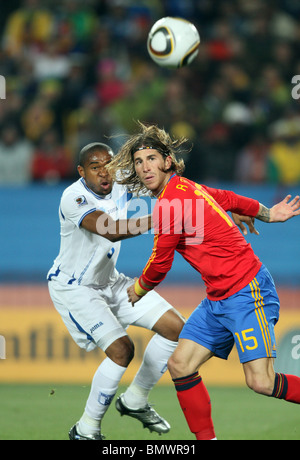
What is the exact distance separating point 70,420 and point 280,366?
2.52 metres

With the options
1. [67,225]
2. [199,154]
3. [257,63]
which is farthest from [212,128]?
[67,225]

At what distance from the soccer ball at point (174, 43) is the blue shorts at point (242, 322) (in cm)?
262

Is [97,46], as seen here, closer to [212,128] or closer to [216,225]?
[212,128]

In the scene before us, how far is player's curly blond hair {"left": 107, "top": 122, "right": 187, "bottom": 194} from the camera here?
16.1ft

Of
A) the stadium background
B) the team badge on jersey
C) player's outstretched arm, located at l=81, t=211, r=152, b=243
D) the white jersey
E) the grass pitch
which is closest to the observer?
player's outstretched arm, located at l=81, t=211, r=152, b=243

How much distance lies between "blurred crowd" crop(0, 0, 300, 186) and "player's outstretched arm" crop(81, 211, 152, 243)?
3.90 metres

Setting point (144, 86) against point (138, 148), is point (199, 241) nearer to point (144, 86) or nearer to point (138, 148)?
point (138, 148)

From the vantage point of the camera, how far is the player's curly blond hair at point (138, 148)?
4.91 metres

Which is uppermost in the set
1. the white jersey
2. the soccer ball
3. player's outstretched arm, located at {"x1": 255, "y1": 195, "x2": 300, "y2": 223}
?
the soccer ball

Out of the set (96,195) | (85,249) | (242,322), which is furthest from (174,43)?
(242,322)

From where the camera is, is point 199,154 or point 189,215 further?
point 199,154

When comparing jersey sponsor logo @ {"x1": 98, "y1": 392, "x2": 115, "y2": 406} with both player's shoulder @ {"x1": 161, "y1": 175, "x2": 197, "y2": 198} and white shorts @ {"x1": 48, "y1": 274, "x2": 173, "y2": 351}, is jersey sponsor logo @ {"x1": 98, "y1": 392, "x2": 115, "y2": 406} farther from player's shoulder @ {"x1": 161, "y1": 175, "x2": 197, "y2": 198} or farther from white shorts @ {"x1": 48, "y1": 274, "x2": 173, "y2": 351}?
player's shoulder @ {"x1": 161, "y1": 175, "x2": 197, "y2": 198}

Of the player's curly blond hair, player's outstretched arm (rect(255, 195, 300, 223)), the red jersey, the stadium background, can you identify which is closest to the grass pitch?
the stadium background
